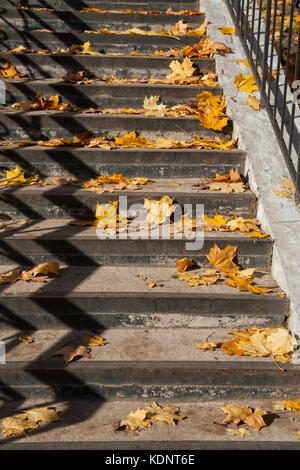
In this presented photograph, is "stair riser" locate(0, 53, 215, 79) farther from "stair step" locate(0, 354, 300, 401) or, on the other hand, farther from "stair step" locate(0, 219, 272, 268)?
"stair step" locate(0, 354, 300, 401)

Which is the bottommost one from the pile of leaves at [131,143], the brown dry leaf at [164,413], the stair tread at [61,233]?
the brown dry leaf at [164,413]

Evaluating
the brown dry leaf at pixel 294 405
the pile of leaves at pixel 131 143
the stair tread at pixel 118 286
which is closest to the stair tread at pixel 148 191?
the pile of leaves at pixel 131 143

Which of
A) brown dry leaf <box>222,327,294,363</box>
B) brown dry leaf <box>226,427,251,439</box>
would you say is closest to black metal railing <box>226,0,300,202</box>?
brown dry leaf <box>222,327,294,363</box>

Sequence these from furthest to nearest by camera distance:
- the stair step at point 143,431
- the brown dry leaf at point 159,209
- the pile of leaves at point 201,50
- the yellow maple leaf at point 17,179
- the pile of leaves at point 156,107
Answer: the pile of leaves at point 201,50 → the pile of leaves at point 156,107 → the yellow maple leaf at point 17,179 → the brown dry leaf at point 159,209 → the stair step at point 143,431

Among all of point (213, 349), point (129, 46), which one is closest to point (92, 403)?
point (213, 349)

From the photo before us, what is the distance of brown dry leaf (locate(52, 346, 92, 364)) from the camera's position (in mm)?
2922

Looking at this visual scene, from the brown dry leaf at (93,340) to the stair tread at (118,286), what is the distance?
0.22 metres

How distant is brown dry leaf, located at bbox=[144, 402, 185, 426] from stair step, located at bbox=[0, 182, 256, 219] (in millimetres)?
1415

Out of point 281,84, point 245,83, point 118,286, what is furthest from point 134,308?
point 281,84

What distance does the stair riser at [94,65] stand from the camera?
194 inches

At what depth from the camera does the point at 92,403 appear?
9.50 feet

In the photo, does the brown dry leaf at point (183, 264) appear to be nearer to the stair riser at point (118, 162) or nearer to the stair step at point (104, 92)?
the stair riser at point (118, 162)
